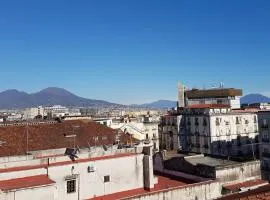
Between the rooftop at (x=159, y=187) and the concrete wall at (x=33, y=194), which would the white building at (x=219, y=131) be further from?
the concrete wall at (x=33, y=194)

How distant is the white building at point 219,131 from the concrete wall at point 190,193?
127ft

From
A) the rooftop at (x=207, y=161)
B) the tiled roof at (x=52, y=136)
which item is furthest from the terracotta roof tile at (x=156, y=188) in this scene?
the tiled roof at (x=52, y=136)

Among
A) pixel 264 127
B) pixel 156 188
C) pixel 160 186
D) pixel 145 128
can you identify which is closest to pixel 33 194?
pixel 156 188

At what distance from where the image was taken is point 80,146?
45562 millimetres

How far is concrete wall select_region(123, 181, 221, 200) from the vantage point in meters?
38.7

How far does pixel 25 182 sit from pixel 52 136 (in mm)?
12228

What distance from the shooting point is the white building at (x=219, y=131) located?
274 ft

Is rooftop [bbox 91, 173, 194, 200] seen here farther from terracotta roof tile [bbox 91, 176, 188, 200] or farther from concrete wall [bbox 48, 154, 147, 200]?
concrete wall [bbox 48, 154, 147, 200]

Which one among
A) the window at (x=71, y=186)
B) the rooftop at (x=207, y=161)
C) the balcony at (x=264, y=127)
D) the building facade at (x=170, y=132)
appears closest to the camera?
the window at (x=71, y=186)

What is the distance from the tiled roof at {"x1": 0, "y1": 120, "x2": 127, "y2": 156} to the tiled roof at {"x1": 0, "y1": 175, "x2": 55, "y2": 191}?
20.1ft

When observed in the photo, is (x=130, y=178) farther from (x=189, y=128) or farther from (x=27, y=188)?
(x=189, y=128)

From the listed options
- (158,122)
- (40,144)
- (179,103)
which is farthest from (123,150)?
(179,103)

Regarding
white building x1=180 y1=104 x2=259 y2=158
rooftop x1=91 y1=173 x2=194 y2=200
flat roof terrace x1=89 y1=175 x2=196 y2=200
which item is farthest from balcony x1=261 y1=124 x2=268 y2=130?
rooftop x1=91 y1=173 x2=194 y2=200

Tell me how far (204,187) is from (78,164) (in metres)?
14.6
